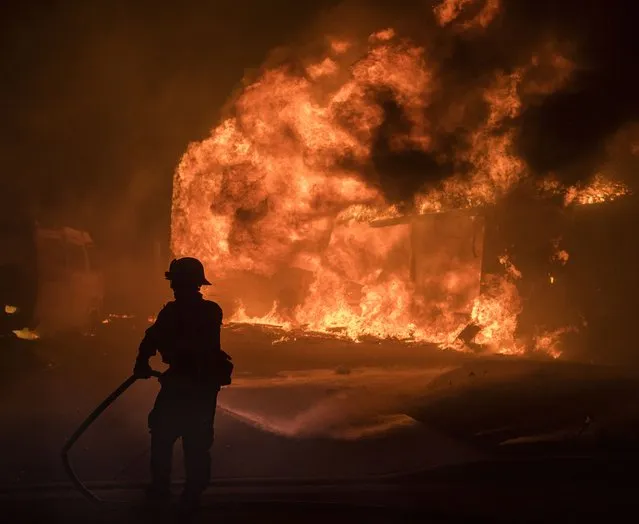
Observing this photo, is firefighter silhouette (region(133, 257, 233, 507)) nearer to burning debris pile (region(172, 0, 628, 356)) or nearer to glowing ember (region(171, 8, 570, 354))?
burning debris pile (region(172, 0, 628, 356))

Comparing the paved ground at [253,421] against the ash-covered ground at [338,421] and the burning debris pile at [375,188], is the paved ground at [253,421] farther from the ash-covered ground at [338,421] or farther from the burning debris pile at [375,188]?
the burning debris pile at [375,188]

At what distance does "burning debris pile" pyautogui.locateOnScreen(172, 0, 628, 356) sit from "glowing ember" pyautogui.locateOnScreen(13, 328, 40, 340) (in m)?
6.05

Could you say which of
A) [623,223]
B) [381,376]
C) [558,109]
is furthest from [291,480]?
[558,109]

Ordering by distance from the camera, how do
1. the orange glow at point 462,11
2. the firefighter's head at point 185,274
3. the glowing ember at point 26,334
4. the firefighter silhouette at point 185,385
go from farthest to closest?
the orange glow at point 462,11
the glowing ember at point 26,334
the firefighter's head at point 185,274
the firefighter silhouette at point 185,385

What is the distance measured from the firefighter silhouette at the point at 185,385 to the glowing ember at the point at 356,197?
12.0m

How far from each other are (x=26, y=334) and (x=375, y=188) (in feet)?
30.7

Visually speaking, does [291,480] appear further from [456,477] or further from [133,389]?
[133,389]

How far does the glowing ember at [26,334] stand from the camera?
638 inches

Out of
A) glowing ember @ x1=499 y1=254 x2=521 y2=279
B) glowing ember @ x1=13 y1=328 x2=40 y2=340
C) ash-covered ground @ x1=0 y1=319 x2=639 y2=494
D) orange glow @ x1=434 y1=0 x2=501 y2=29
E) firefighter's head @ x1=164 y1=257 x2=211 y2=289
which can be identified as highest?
orange glow @ x1=434 y1=0 x2=501 y2=29

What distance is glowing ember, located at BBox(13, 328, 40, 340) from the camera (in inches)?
638

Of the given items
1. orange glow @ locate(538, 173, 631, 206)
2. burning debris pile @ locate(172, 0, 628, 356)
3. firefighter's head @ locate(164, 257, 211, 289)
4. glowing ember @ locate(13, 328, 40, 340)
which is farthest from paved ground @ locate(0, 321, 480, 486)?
burning debris pile @ locate(172, 0, 628, 356)

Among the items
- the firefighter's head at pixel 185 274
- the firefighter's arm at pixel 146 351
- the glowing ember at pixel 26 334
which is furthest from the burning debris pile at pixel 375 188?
the firefighter's arm at pixel 146 351

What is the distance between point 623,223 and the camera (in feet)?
45.7

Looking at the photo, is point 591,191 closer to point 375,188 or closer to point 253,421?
point 375,188
